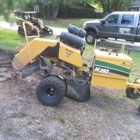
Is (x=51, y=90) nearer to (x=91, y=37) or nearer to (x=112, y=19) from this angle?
(x=91, y=37)

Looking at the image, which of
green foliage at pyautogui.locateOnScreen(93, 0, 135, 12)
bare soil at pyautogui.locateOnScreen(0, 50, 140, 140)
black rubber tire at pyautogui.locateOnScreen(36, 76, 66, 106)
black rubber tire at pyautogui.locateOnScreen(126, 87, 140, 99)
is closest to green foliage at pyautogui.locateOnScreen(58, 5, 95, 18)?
green foliage at pyautogui.locateOnScreen(93, 0, 135, 12)

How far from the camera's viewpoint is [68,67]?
4.37 meters

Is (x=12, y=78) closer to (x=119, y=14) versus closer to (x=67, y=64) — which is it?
(x=67, y=64)

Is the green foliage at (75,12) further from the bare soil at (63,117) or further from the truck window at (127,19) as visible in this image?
the bare soil at (63,117)

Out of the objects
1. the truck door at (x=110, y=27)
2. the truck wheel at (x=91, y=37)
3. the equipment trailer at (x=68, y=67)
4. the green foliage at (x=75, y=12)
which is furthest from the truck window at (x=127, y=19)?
the green foliage at (x=75, y=12)

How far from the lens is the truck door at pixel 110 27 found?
11.7 meters

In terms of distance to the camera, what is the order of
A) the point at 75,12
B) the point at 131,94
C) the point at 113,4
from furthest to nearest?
the point at 113,4 → the point at 75,12 → the point at 131,94

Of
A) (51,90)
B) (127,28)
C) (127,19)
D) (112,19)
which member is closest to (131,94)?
(51,90)

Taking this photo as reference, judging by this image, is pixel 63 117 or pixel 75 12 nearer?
pixel 63 117

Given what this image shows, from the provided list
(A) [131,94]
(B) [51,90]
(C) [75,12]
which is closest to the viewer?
(B) [51,90]

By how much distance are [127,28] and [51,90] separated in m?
8.47

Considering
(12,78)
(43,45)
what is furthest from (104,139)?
(12,78)

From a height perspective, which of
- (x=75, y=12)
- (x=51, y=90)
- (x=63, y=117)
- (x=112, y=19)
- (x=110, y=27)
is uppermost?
(x=112, y=19)

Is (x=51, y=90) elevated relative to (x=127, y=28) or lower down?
lower down
